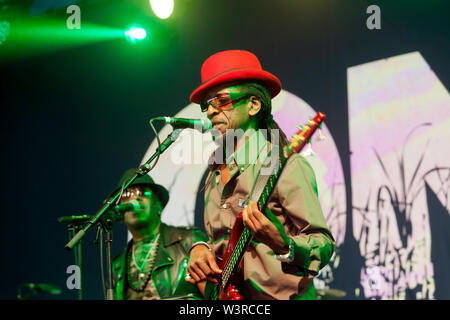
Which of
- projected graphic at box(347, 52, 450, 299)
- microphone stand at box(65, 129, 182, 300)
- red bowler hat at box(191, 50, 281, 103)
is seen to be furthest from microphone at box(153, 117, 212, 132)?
projected graphic at box(347, 52, 450, 299)

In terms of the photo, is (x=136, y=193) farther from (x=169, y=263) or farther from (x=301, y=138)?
(x=301, y=138)

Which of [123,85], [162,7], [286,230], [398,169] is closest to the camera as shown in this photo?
[286,230]

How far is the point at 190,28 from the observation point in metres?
5.25

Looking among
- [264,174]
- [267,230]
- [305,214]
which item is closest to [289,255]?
[267,230]

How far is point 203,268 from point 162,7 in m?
3.55

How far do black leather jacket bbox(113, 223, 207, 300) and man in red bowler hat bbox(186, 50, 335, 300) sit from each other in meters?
1.61

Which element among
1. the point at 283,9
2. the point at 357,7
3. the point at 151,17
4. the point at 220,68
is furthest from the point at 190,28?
the point at 220,68

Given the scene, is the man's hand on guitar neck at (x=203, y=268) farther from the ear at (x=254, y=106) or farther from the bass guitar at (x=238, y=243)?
the ear at (x=254, y=106)

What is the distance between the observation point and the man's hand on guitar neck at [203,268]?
2.07 m

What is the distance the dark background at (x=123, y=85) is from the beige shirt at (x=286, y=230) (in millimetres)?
2173

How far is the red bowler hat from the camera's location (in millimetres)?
2312

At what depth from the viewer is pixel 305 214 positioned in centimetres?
192

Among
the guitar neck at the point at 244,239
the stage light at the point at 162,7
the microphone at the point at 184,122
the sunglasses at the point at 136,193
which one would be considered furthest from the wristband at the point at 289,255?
the stage light at the point at 162,7

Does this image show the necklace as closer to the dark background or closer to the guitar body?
the dark background
